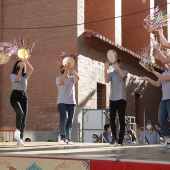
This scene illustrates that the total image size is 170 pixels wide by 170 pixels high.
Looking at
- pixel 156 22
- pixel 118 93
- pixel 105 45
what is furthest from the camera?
pixel 105 45

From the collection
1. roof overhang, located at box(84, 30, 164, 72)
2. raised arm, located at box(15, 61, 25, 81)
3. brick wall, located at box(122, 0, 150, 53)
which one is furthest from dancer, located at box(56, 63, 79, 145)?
brick wall, located at box(122, 0, 150, 53)

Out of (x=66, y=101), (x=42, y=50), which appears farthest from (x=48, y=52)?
(x=66, y=101)

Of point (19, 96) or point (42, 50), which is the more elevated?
point (42, 50)

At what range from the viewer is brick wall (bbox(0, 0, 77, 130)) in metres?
15.7

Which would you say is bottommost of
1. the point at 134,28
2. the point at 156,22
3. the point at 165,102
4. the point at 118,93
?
the point at 165,102

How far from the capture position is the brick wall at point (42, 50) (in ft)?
51.5

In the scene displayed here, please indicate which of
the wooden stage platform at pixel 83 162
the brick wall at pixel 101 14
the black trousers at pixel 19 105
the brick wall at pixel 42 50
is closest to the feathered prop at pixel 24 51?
the black trousers at pixel 19 105

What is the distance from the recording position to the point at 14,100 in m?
7.62

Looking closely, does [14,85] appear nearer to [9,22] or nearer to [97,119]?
[97,119]

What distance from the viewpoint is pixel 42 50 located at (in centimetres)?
1622

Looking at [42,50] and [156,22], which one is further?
[42,50]

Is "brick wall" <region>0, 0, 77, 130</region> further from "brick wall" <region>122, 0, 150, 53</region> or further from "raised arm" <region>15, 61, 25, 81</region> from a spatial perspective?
"brick wall" <region>122, 0, 150, 53</region>

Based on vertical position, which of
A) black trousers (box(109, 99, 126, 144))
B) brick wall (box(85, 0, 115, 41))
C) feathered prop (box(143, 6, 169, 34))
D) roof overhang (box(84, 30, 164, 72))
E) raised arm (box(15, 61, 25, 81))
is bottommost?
black trousers (box(109, 99, 126, 144))

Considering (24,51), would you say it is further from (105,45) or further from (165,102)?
(105,45)
